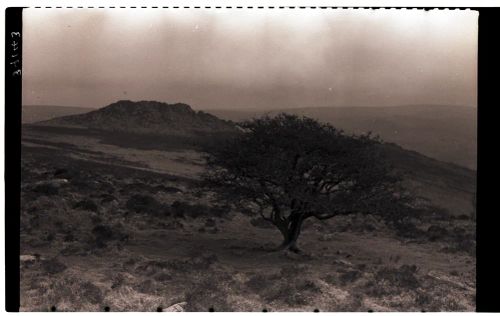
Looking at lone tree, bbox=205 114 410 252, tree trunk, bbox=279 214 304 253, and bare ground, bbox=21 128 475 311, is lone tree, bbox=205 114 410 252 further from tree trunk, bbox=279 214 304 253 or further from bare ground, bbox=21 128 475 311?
bare ground, bbox=21 128 475 311

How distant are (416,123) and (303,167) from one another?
1089cm

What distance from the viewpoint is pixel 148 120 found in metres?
44.1

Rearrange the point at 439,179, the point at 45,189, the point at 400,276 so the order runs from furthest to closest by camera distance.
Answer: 1. the point at 439,179
2. the point at 45,189
3. the point at 400,276

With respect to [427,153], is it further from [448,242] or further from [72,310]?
[72,310]

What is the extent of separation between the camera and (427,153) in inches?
1358

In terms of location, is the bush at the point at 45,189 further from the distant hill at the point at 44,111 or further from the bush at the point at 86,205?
the distant hill at the point at 44,111

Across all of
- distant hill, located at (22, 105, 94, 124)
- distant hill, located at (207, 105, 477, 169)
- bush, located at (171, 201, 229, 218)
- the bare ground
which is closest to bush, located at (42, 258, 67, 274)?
the bare ground

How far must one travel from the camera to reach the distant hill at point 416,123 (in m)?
23.4

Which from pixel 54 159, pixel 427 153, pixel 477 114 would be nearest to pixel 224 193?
pixel 477 114

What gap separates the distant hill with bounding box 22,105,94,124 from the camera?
21692mm

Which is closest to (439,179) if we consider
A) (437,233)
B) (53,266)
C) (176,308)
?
(437,233)

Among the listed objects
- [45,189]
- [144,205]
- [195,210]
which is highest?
[45,189]

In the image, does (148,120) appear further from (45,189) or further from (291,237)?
(291,237)

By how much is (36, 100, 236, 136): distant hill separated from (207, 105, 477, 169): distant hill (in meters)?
3.73
